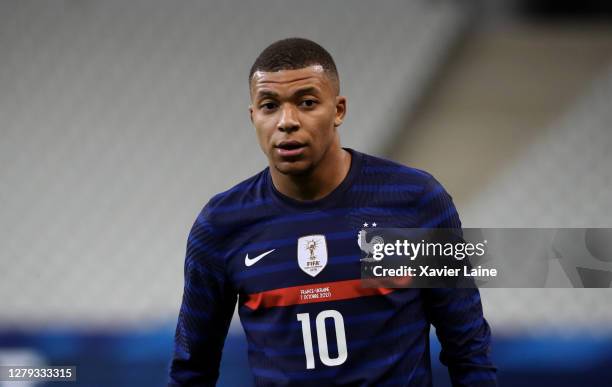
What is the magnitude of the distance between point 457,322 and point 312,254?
30 centimetres

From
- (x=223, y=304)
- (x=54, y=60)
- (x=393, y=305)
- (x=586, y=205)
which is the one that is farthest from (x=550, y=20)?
(x=54, y=60)

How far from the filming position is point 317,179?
4.94 ft

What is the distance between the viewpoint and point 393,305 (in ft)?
4.78

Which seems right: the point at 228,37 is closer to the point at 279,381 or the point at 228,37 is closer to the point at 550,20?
the point at 279,381

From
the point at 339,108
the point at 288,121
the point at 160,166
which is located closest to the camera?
the point at 288,121

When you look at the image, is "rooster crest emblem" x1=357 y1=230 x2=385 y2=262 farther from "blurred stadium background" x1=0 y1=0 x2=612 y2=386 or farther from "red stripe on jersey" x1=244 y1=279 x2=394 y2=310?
"blurred stadium background" x1=0 y1=0 x2=612 y2=386

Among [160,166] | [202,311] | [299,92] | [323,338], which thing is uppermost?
[160,166]

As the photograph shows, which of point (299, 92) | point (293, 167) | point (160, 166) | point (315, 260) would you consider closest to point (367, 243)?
point (315, 260)

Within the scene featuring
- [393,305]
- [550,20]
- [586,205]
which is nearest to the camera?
[550,20]

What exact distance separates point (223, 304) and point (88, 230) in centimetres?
170

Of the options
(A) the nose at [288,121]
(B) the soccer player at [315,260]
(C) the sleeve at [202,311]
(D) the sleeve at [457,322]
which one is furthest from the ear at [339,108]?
(C) the sleeve at [202,311]

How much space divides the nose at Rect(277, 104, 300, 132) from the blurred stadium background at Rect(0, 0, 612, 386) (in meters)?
1.19

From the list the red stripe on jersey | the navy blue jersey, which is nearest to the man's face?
the navy blue jersey

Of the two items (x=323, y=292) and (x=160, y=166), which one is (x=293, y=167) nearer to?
(x=323, y=292)
